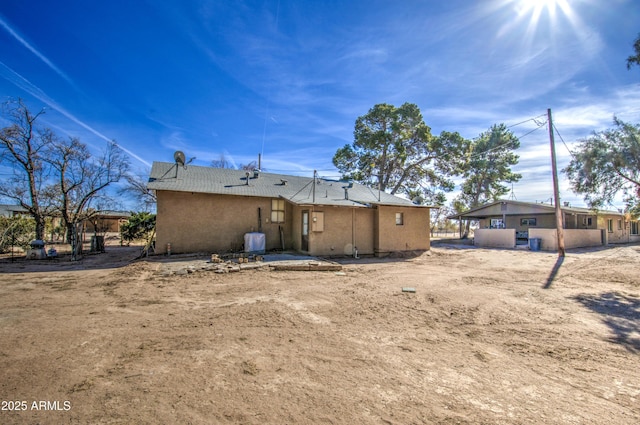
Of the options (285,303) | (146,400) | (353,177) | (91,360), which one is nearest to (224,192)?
(285,303)

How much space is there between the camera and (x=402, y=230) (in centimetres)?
1469

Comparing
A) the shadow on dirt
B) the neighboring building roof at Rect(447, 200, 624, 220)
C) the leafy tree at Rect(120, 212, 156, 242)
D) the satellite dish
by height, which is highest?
the satellite dish

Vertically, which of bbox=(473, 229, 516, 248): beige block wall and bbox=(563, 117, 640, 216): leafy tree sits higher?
bbox=(563, 117, 640, 216): leafy tree

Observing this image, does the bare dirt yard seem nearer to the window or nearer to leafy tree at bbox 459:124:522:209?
the window

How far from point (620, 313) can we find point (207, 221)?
1348cm

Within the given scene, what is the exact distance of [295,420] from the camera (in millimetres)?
2184

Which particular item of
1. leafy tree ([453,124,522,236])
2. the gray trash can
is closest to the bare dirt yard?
the gray trash can

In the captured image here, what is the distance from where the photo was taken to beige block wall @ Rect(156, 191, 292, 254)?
39.2 ft

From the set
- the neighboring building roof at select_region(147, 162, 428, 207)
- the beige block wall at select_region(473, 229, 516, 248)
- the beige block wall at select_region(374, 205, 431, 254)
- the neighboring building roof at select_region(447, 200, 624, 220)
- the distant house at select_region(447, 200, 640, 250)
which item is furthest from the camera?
the neighboring building roof at select_region(447, 200, 624, 220)

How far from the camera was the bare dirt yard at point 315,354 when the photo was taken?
91.5 inches

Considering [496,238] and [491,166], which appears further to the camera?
[491,166]

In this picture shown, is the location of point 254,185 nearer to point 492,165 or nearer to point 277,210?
point 277,210

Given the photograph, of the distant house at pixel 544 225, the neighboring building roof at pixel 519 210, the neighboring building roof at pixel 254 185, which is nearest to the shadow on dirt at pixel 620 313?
the neighboring building roof at pixel 254 185

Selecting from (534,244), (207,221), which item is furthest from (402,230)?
(207,221)
